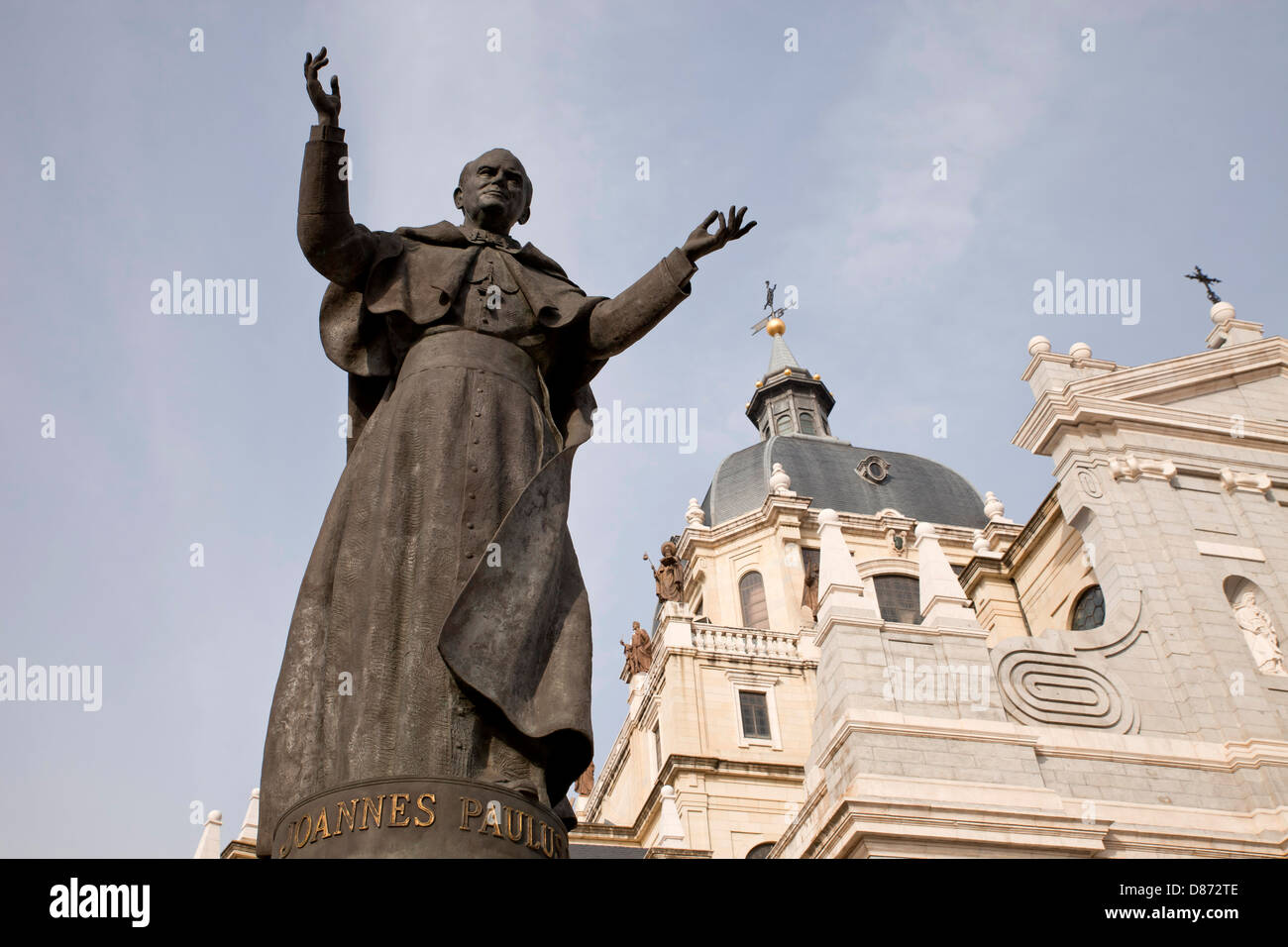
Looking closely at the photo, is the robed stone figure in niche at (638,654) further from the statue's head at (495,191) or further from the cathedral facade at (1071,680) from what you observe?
the statue's head at (495,191)

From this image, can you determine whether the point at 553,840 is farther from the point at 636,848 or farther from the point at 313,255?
the point at 636,848

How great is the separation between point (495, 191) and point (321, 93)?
37.8 inches

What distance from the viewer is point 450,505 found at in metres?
4.20

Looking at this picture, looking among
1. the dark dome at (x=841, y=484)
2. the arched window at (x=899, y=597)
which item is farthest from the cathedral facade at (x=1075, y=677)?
the dark dome at (x=841, y=484)

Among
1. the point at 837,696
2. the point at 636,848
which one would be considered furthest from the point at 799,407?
the point at 837,696

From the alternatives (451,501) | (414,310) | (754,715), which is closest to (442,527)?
(451,501)

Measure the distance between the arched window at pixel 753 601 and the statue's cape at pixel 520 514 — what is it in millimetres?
37510

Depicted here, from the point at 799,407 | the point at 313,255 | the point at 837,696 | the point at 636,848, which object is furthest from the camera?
the point at 799,407

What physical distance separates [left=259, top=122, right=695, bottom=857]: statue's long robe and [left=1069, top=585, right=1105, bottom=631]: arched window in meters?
21.4

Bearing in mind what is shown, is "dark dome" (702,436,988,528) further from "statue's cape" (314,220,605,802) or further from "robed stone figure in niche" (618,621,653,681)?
"statue's cape" (314,220,605,802)

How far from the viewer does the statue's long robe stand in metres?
3.78

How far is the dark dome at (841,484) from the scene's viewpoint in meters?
48.8

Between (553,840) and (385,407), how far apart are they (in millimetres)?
1866
